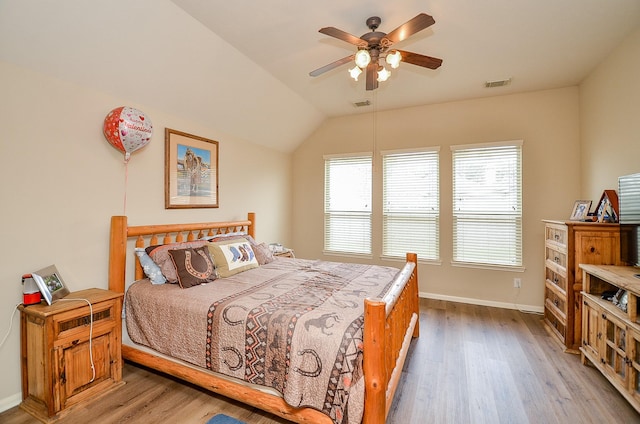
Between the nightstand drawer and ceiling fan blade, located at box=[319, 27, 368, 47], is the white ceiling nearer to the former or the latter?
ceiling fan blade, located at box=[319, 27, 368, 47]

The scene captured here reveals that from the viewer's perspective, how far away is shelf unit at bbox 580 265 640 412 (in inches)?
73.6

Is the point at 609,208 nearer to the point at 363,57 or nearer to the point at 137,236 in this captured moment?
the point at 363,57

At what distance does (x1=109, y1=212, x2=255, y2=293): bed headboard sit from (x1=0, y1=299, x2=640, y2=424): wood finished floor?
80 cm

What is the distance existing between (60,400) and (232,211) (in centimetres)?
245

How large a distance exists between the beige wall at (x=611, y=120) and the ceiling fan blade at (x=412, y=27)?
2.21 metres

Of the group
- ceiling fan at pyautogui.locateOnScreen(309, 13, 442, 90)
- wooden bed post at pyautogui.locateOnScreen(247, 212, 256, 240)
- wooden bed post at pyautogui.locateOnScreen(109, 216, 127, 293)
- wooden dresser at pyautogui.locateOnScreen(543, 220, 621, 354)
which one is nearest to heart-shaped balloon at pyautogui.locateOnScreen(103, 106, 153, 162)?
wooden bed post at pyautogui.locateOnScreen(109, 216, 127, 293)

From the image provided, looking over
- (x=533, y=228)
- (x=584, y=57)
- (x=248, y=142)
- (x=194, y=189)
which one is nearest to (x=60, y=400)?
(x=194, y=189)

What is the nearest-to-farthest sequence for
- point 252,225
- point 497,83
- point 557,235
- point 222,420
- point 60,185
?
point 222,420
point 60,185
point 557,235
point 497,83
point 252,225

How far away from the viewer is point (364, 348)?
1.52 meters

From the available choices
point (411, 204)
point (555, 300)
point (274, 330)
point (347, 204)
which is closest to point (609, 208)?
point (555, 300)

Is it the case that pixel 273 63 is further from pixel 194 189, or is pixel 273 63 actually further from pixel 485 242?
pixel 485 242

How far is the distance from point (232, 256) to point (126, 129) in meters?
1.42

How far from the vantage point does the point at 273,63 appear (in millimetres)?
3133

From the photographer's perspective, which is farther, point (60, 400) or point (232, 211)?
point (232, 211)
